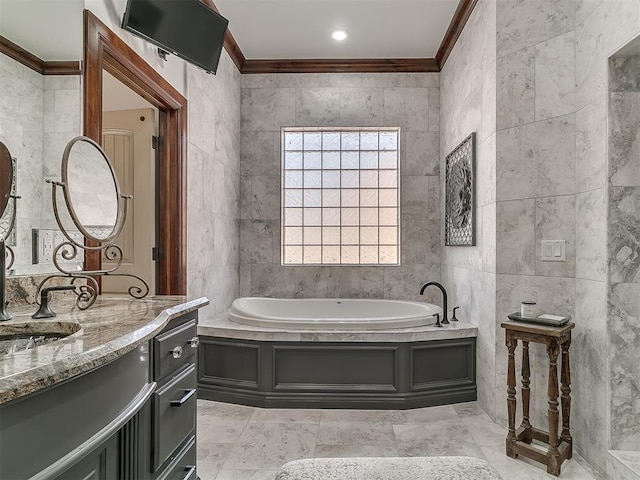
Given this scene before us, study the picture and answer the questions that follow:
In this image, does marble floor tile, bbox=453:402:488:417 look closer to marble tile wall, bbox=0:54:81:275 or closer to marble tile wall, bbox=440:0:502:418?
marble tile wall, bbox=440:0:502:418

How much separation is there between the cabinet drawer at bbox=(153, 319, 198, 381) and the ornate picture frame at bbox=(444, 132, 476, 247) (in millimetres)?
2286

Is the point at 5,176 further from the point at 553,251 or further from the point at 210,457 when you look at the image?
the point at 553,251

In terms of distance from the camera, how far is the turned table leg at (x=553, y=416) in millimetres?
2170

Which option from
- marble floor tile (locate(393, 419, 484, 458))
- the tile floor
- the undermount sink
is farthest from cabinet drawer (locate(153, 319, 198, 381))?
marble floor tile (locate(393, 419, 484, 458))

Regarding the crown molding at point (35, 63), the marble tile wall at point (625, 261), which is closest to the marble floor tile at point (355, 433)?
the marble tile wall at point (625, 261)

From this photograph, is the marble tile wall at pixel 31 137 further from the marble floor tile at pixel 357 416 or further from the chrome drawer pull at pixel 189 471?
the marble floor tile at pixel 357 416

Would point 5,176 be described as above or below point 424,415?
above

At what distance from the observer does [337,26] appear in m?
3.72

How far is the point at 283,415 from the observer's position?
2.92 meters

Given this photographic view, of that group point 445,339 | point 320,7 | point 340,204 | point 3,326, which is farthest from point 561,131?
point 3,326

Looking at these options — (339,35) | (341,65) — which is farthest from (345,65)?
(339,35)

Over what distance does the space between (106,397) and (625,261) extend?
7.72 feet

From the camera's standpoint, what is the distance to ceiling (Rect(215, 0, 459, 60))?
11.2ft

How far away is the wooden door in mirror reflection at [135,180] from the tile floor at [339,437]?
1.21 m
